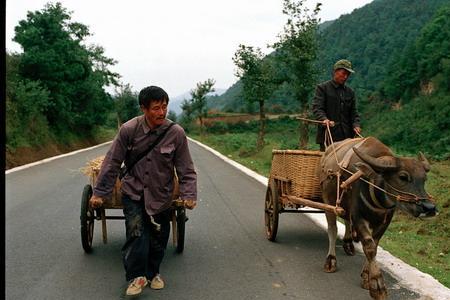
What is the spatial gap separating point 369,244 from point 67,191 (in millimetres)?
8785

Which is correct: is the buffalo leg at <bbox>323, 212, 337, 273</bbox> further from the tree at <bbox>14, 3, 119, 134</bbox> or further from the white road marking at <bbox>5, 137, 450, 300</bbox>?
the tree at <bbox>14, 3, 119, 134</bbox>

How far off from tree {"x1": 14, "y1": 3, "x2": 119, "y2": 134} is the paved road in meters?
21.4

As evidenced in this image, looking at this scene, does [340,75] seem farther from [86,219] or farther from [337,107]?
[86,219]

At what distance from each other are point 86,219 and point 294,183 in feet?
8.74

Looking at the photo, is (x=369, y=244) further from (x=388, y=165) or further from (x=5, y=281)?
(x=5, y=281)

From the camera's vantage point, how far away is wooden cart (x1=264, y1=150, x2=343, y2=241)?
6492 mm

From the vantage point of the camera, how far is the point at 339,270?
580cm

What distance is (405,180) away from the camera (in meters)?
4.66

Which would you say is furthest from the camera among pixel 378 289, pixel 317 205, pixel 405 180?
pixel 317 205

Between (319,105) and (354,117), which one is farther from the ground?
(319,105)

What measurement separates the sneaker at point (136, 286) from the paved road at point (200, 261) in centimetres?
14

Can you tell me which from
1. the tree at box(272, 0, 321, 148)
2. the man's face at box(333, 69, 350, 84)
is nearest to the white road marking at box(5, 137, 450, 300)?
the man's face at box(333, 69, 350, 84)

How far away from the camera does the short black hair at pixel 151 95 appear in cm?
475

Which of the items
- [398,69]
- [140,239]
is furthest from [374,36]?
[140,239]
